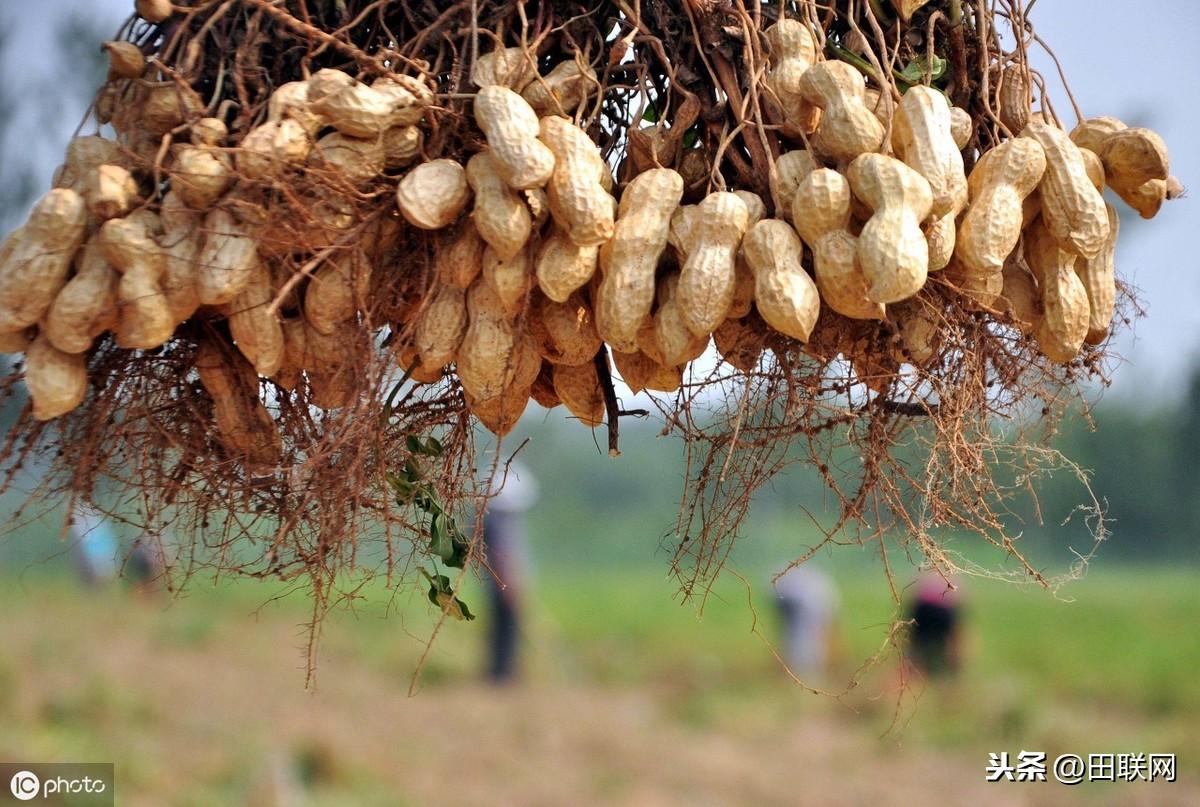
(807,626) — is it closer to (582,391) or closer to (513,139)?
(582,391)

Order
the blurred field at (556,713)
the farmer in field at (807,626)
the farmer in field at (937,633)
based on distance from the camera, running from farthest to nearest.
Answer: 1. the farmer in field at (807,626)
2. the farmer in field at (937,633)
3. the blurred field at (556,713)

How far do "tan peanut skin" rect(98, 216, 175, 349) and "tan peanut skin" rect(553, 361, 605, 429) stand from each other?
1.04ft

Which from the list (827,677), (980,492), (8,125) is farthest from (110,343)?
(827,677)

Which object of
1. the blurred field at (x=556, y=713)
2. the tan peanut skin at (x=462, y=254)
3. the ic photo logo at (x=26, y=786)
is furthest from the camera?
the blurred field at (x=556, y=713)

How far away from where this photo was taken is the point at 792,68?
98 centimetres

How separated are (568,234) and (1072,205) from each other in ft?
1.24

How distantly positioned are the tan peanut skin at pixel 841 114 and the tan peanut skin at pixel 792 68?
0.03 meters

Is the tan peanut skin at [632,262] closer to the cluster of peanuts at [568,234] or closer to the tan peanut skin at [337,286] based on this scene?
the cluster of peanuts at [568,234]

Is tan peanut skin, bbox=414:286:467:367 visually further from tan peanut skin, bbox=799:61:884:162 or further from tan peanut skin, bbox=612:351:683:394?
tan peanut skin, bbox=799:61:884:162

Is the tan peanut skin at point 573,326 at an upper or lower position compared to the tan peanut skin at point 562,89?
lower

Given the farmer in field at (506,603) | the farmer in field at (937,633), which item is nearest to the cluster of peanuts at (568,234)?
the farmer in field at (506,603)

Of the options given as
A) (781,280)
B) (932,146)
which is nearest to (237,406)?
(781,280)

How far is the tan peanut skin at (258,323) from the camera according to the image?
3.11 feet

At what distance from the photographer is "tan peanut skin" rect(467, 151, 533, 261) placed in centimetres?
92
